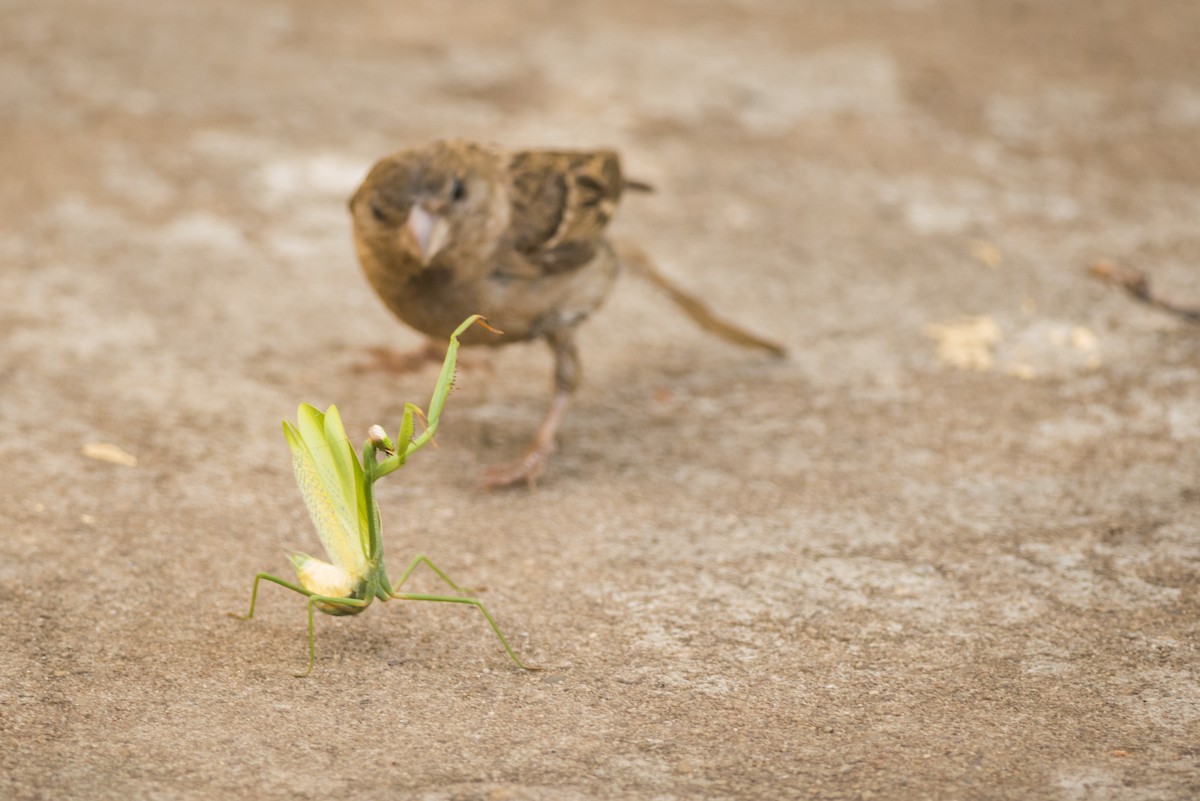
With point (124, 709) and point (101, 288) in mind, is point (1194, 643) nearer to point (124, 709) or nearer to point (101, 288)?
point (124, 709)

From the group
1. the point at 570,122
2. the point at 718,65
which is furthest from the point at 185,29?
the point at 718,65

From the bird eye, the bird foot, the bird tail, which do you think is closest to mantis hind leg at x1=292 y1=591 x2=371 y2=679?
the bird foot

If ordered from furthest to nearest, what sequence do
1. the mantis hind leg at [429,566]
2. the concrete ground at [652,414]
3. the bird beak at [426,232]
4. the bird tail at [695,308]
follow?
1. the bird tail at [695,308]
2. the bird beak at [426,232]
3. the mantis hind leg at [429,566]
4. the concrete ground at [652,414]

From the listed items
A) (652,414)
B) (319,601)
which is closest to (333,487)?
(319,601)

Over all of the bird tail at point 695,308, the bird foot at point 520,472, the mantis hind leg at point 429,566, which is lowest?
the bird foot at point 520,472

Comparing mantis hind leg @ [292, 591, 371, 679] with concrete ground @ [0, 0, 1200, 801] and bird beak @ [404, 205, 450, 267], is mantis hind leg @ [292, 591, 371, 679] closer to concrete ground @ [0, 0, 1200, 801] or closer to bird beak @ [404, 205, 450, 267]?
concrete ground @ [0, 0, 1200, 801]

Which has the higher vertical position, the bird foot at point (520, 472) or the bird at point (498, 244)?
the bird at point (498, 244)

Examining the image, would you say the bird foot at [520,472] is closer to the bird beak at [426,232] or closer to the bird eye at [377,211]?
the bird beak at [426,232]

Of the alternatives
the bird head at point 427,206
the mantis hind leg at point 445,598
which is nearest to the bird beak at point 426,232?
the bird head at point 427,206
